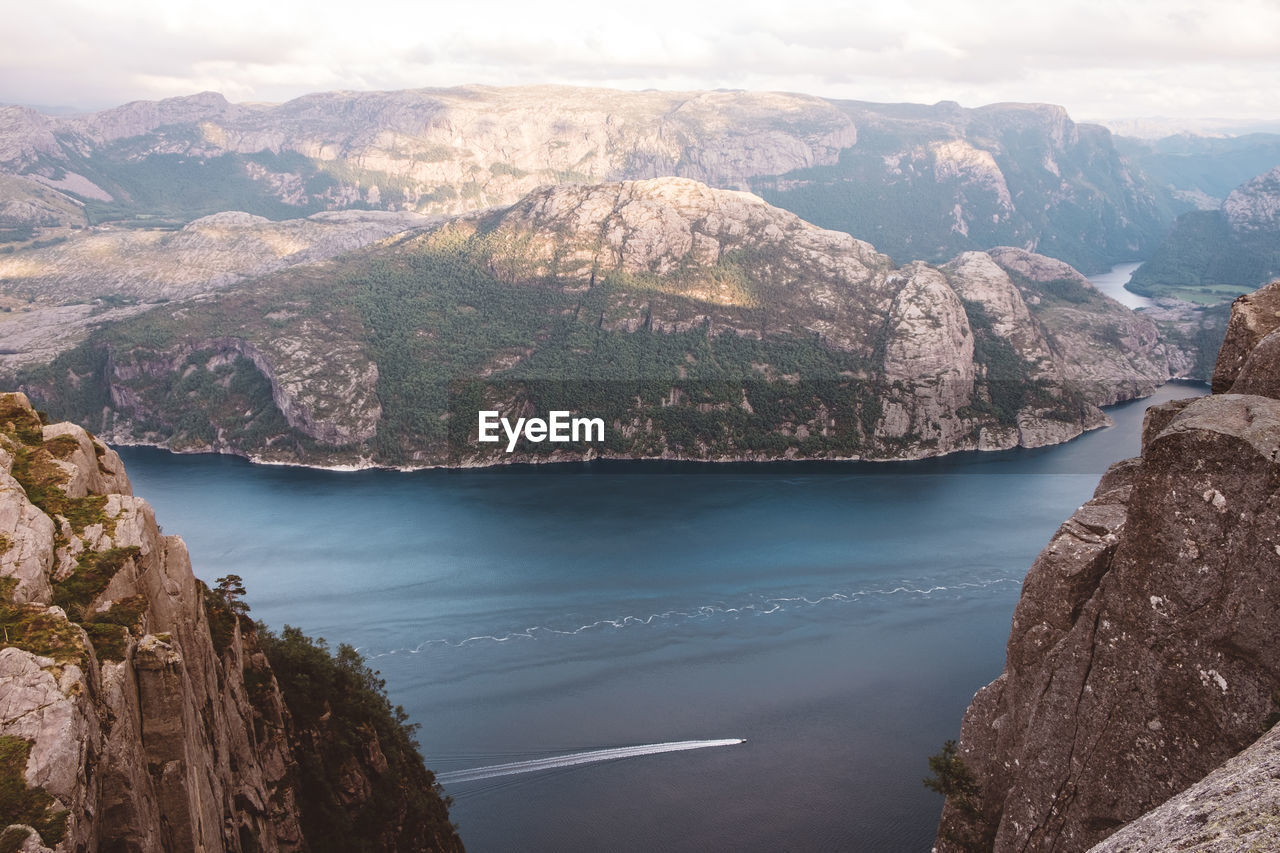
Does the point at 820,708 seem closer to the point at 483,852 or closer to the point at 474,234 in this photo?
the point at 483,852

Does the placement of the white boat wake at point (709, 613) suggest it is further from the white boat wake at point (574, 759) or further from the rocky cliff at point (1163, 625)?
the rocky cliff at point (1163, 625)

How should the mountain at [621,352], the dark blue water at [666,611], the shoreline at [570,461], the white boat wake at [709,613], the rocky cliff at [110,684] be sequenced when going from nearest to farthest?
the rocky cliff at [110,684] → the dark blue water at [666,611] → the white boat wake at [709,613] → the shoreline at [570,461] → the mountain at [621,352]

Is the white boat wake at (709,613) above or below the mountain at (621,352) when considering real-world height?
below

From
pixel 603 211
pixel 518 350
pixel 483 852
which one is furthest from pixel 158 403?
pixel 483 852

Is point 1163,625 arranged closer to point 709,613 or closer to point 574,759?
point 574,759

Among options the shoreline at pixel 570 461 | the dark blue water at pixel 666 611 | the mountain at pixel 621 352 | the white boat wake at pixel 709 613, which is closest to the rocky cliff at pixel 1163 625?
the dark blue water at pixel 666 611

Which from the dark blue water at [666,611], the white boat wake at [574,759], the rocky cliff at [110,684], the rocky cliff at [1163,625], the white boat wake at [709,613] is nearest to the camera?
the rocky cliff at [110,684]

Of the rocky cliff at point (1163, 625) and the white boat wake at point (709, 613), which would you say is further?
the white boat wake at point (709, 613)

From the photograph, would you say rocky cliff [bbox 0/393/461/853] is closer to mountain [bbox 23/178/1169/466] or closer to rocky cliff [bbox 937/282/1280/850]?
rocky cliff [bbox 937/282/1280/850]
